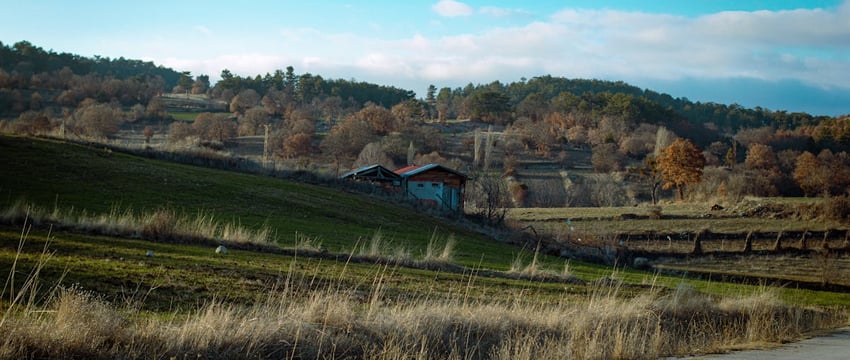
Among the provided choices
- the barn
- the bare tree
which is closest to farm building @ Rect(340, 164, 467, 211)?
the barn

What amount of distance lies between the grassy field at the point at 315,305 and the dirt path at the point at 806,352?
1.96 ft

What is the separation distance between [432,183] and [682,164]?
1812 inches

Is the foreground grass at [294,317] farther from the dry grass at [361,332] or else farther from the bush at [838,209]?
the bush at [838,209]

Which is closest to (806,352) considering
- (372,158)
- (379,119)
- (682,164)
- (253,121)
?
(372,158)

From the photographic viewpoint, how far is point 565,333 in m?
10.7

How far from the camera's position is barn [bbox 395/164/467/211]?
5597 cm

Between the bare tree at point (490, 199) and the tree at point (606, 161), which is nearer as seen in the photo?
the bare tree at point (490, 199)

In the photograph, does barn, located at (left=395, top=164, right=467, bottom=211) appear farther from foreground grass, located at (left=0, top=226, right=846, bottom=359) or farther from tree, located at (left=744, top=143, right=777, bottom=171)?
tree, located at (left=744, top=143, right=777, bottom=171)

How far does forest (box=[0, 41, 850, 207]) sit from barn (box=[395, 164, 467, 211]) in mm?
8993

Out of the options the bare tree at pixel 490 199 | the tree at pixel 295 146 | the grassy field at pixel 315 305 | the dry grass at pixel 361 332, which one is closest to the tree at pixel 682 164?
the bare tree at pixel 490 199

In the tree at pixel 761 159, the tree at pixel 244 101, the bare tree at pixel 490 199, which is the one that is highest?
the tree at pixel 244 101

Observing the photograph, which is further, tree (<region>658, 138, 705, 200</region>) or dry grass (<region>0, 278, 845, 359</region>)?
tree (<region>658, 138, 705, 200</region>)

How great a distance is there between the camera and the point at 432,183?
56938 mm

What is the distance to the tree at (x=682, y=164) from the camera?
88000 mm
